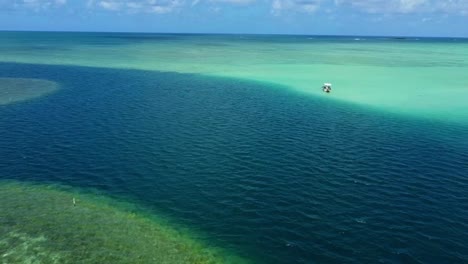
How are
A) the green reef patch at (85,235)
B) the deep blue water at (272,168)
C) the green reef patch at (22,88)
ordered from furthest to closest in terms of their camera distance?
the green reef patch at (22,88) → the deep blue water at (272,168) → the green reef patch at (85,235)

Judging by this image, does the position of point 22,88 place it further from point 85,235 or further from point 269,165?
point 85,235

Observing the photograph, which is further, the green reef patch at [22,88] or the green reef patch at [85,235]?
the green reef patch at [22,88]

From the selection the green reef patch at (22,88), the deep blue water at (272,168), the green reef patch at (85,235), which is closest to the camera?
the green reef patch at (85,235)

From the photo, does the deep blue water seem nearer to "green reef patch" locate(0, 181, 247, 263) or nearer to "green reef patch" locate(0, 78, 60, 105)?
"green reef patch" locate(0, 181, 247, 263)

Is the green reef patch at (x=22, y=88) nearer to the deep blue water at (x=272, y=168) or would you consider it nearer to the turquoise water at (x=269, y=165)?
the turquoise water at (x=269, y=165)

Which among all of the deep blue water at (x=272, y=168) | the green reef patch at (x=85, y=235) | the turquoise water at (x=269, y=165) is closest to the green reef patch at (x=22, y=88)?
the turquoise water at (x=269, y=165)

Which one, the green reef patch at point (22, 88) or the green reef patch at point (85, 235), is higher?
the green reef patch at point (22, 88)

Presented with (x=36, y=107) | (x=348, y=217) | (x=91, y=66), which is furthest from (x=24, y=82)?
(x=348, y=217)
